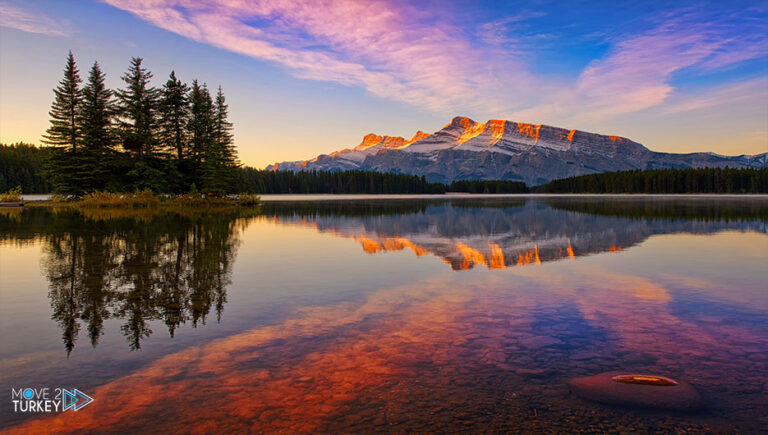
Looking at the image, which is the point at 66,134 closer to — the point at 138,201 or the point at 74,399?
the point at 138,201

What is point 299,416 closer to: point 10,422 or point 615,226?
point 10,422

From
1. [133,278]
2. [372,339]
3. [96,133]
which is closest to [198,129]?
[96,133]

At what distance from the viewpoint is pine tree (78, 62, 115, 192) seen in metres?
65.0

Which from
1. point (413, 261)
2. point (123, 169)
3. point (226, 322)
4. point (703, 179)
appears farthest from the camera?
point (703, 179)

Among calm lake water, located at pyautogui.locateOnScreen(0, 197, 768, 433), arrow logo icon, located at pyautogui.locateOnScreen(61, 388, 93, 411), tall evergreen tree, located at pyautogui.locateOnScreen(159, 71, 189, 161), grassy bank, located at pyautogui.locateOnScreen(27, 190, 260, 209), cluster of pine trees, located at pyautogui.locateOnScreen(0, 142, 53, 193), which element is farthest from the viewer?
cluster of pine trees, located at pyautogui.locateOnScreen(0, 142, 53, 193)

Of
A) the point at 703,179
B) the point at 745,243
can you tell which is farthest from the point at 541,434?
the point at 703,179

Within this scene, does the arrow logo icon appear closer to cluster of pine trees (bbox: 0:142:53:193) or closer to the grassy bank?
the grassy bank

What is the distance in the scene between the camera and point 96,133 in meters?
66.6

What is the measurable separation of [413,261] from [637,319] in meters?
10.7

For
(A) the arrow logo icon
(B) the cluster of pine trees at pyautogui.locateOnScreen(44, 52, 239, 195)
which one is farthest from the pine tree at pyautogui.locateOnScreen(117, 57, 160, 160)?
(A) the arrow logo icon

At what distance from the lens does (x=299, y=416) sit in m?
6.21

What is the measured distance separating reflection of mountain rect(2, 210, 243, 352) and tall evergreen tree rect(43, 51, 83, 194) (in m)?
44.3

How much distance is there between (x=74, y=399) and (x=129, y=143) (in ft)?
232

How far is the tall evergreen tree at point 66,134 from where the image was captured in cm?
6391
